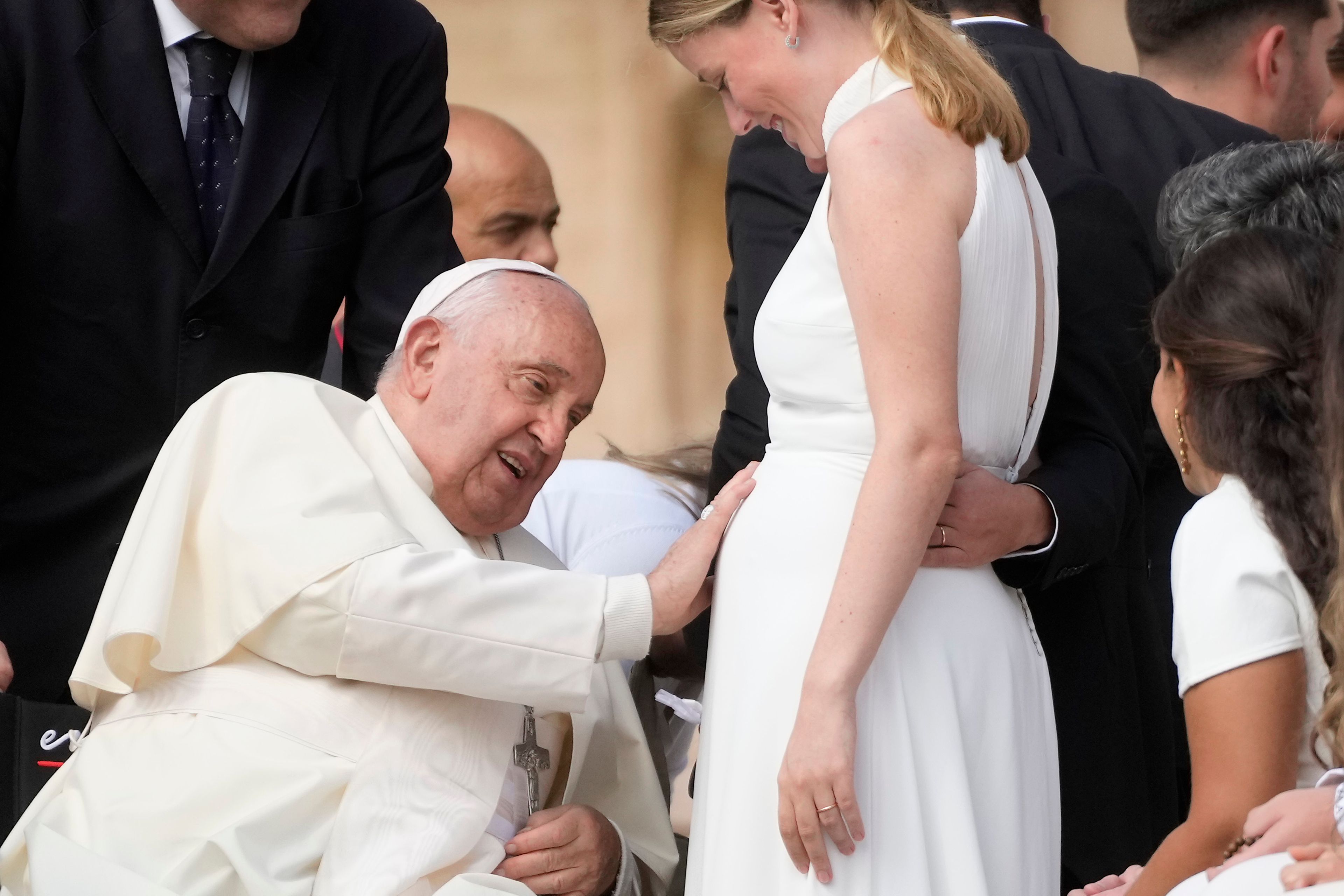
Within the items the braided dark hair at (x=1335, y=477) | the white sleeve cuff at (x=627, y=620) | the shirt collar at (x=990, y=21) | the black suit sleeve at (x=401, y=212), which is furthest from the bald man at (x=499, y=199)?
the braided dark hair at (x=1335, y=477)

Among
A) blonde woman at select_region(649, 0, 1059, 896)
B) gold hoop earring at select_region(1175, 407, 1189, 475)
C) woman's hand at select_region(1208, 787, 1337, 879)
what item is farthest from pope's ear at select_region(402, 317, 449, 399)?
woman's hand at select_region(1208, 787, 1337, 879)

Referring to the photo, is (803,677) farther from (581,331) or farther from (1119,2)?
(1119,2)

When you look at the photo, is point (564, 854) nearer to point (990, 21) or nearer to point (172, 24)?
point (172, 24)

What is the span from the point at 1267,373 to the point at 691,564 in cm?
82

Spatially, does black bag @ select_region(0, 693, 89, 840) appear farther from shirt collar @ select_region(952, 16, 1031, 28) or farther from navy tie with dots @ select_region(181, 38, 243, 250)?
shirt collar @ select_region(952, 16, 1031, 28)

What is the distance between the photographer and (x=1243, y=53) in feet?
12.1

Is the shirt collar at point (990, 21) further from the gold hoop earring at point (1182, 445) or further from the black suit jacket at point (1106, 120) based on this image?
the gold hoop earring at point (1182, 445)

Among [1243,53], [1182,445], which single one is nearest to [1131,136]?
[1243,53]

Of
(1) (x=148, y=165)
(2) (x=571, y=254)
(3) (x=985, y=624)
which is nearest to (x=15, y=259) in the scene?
(1) (x=148, y=165)

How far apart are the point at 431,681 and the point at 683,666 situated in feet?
4.06

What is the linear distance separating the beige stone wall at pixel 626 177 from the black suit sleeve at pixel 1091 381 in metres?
3.16

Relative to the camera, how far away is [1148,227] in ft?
10.6

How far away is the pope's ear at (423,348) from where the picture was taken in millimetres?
2680

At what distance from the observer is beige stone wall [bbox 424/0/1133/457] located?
5816 millimetres
